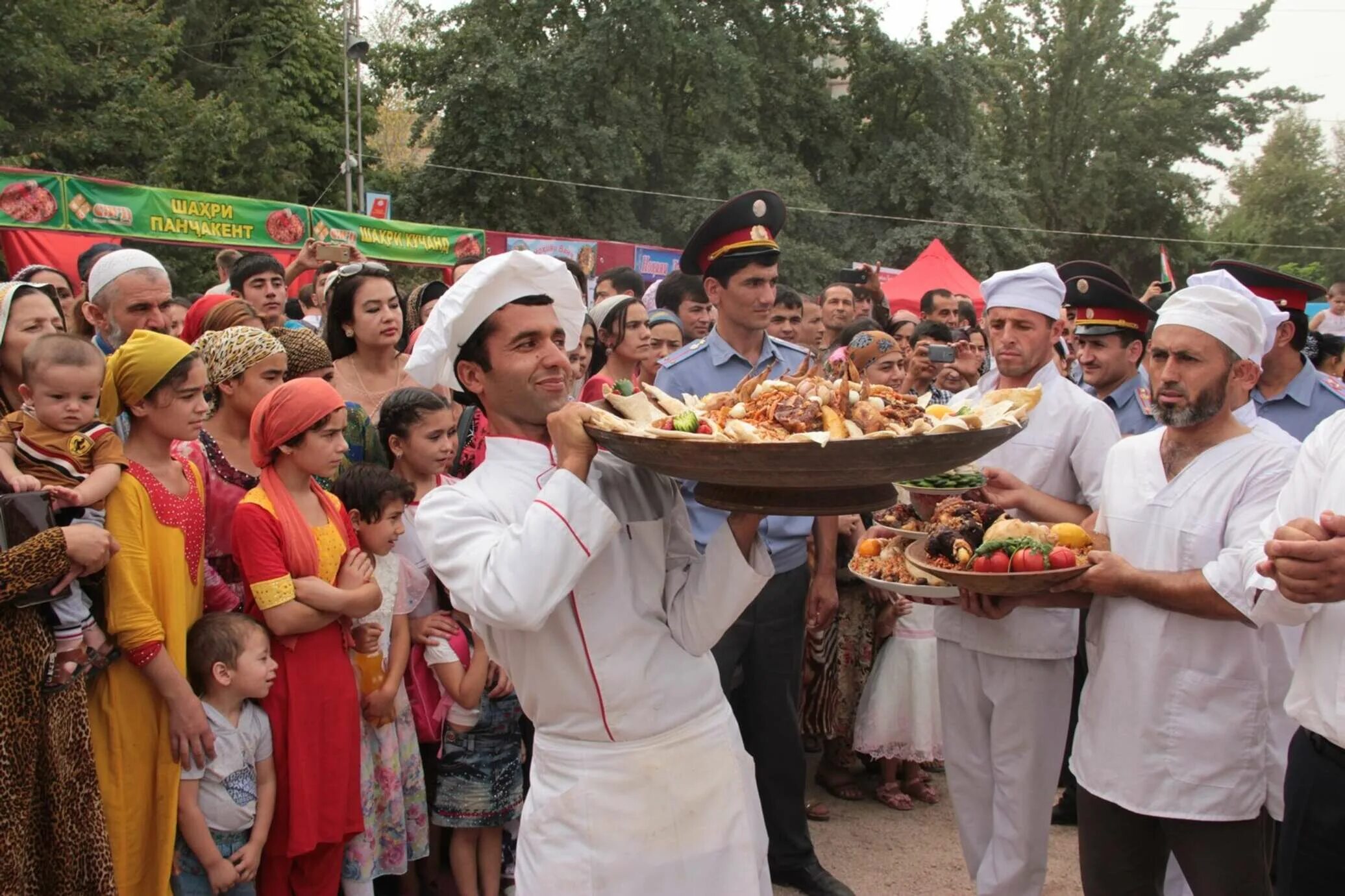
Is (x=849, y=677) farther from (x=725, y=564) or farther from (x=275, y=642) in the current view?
(x=725, y=564)

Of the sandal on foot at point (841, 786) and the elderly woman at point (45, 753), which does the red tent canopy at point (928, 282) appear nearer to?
the sandal on foot at point (841, 786)

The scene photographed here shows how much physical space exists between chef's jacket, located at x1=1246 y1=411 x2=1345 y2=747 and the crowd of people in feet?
0.04

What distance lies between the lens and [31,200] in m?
9.57

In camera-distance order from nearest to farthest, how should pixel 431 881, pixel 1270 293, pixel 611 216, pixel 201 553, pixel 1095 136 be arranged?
pixel 201 553, pixel 431 881, pixel 1270 293, pixel 611 216, pixel 1095 136

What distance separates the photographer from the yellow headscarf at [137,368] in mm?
3223

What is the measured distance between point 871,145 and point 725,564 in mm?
26703

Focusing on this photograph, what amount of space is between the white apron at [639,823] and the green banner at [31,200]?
31.0 ft

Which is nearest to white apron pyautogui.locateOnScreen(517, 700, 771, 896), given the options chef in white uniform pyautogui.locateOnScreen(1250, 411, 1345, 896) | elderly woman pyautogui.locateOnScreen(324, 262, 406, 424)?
chef in white uniform pyautogui.locateOnScreen(1250, 411, 1345, 896)

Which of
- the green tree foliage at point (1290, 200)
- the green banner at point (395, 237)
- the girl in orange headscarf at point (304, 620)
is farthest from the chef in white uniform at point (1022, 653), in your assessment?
the green tree foliage at point (1290, 200)

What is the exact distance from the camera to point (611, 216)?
2380 cm

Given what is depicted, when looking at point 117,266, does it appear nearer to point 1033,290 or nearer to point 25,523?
point 25,523

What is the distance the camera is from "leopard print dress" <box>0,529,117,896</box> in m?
2.82

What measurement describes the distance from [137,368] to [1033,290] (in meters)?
3.03

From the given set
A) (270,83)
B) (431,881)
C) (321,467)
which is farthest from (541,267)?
(270,83)
